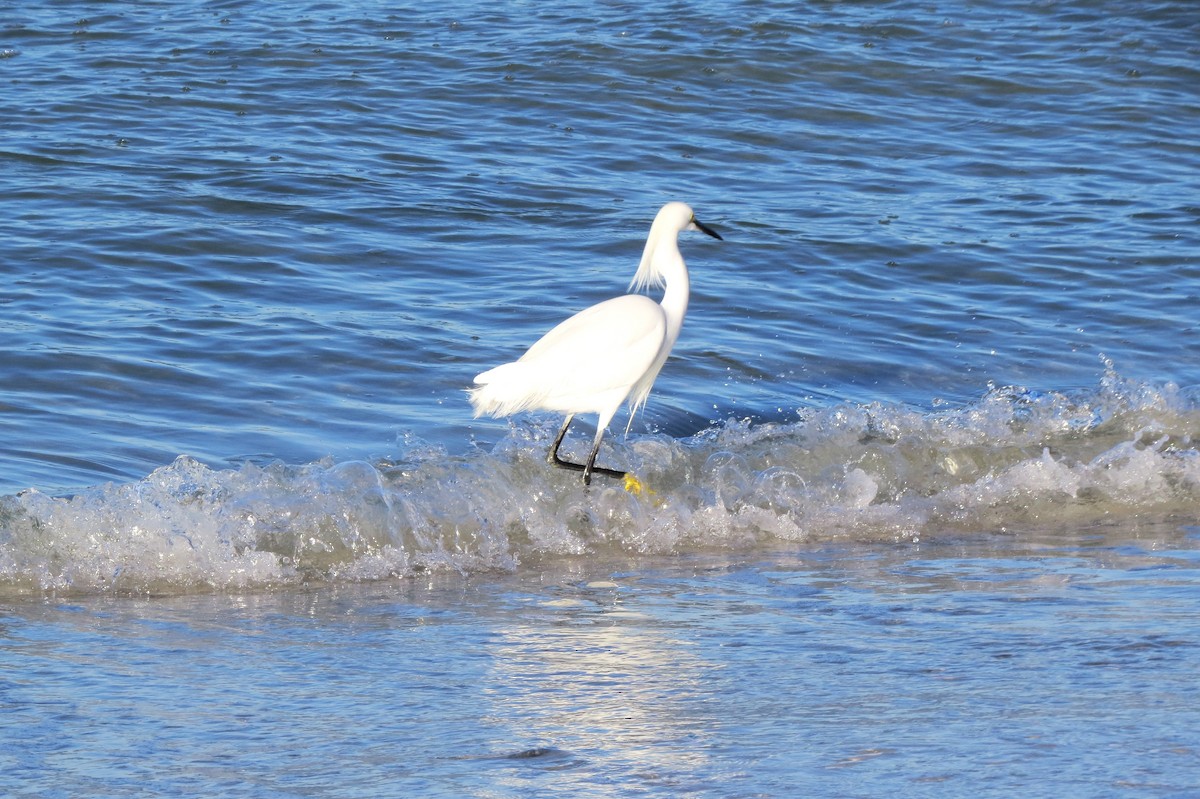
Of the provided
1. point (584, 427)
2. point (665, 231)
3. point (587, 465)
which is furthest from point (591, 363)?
point (584, 427)

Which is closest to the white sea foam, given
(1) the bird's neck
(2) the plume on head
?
(1) the bird's neck

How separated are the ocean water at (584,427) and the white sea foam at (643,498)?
0.02 metres

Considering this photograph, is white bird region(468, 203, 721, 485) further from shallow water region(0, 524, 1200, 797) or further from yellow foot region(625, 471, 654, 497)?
shallow water region(0, 524, 1200, 797)

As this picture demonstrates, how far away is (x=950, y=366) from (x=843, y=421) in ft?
5.28

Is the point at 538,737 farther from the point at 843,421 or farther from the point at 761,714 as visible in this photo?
the point at 843,421

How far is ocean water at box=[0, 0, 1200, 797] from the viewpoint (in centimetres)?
376

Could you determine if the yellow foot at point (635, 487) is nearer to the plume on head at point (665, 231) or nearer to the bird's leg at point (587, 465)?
the bird's leg at point (587, 465)

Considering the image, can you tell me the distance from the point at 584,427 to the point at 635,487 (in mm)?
1334

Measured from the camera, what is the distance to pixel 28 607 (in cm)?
500

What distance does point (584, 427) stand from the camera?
25.0 feet

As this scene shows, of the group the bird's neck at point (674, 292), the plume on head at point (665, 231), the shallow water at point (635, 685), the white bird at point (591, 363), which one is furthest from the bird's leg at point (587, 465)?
the shallow water at point (635, 685)

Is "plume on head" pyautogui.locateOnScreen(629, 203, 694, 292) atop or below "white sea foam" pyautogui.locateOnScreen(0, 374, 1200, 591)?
atop

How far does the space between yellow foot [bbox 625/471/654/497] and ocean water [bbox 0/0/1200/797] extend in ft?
0.23

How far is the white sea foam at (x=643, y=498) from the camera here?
546cm
